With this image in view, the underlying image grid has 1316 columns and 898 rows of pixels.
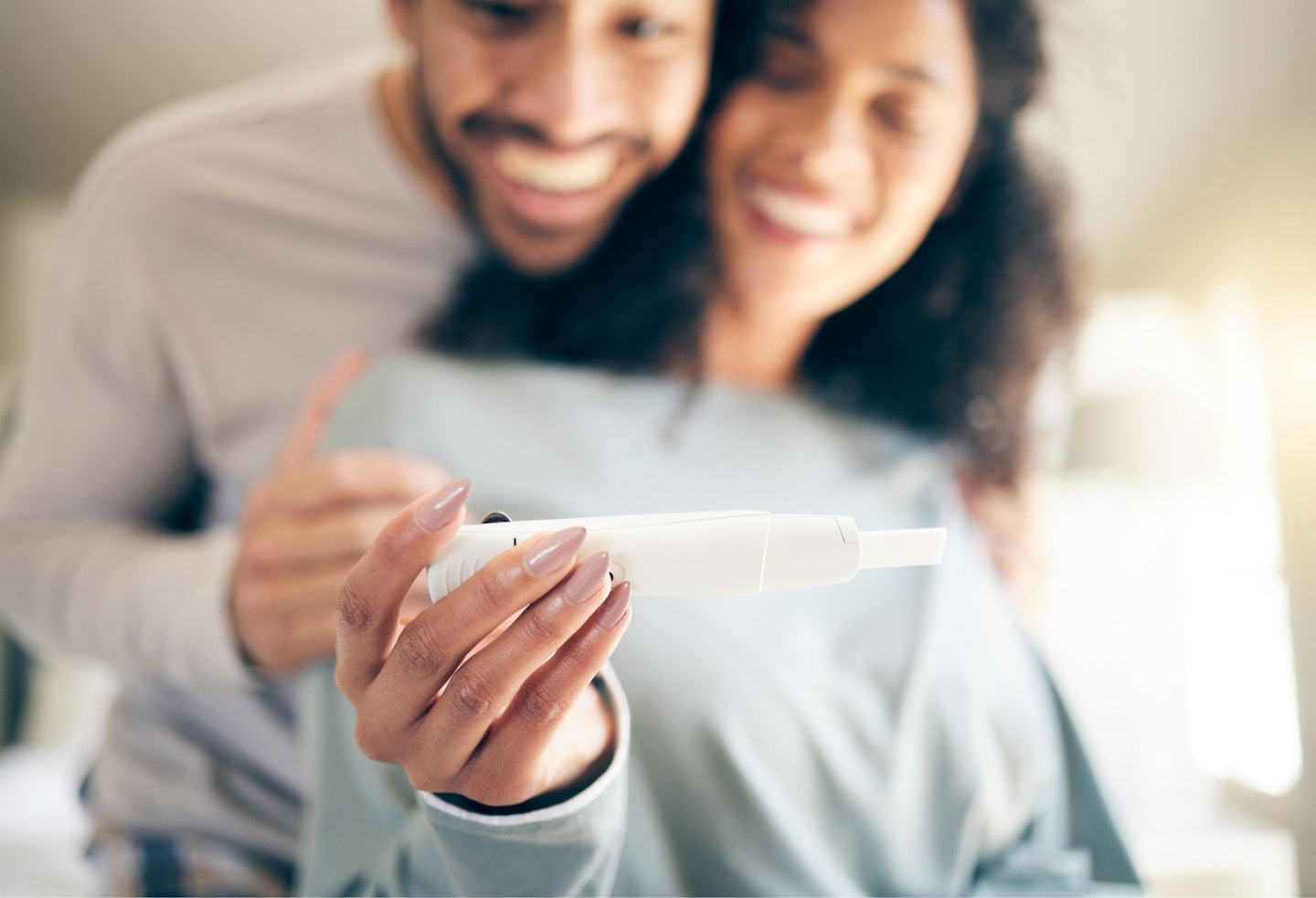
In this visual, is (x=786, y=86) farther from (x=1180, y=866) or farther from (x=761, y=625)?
(x=1180, y=866)

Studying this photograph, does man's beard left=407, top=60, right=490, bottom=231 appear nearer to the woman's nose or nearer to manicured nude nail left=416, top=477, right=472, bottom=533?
the woman's nose

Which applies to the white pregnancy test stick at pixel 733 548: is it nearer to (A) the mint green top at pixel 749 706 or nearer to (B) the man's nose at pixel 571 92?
(A) the mint green top at pixel 749 706

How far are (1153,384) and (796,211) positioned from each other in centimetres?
84

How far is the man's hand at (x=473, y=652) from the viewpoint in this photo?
0.16m

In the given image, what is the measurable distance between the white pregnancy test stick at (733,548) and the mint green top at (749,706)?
0.28ft

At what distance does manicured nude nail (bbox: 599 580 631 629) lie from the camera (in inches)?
6.5

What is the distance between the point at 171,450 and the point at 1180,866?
0.71 meters

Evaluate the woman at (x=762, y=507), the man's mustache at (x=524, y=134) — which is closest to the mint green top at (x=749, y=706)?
the woman at (x=762, y=507)

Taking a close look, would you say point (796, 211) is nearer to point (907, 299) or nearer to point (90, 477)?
point (907, 299)

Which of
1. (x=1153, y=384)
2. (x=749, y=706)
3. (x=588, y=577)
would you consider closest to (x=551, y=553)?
(x=588, y=577)

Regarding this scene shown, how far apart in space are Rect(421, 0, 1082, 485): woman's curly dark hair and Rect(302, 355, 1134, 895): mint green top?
0.09 feet

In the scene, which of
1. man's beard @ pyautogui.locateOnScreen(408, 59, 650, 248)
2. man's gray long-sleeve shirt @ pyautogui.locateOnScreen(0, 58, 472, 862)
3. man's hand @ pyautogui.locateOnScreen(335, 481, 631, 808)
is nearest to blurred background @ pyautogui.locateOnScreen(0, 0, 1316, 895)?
man's gray long-sleeve shirt @ pyautogui.locateOnScreen(0, 58, 472, 862)

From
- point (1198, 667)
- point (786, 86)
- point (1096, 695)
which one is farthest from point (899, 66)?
point (1096, 695)

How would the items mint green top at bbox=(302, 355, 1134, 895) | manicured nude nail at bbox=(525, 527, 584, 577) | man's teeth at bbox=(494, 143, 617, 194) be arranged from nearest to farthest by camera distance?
manicured nude nail at bbox=(525, 527, 584, 577)
mint green top at bbox=(302, 355, 1134, 895)
man's teeth at bbox=(494, 143, 617, 194)
